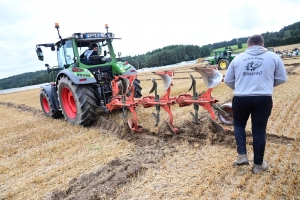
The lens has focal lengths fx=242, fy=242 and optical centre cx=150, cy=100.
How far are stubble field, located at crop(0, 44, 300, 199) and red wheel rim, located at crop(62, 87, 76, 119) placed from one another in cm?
88

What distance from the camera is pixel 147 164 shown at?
3.44 meters

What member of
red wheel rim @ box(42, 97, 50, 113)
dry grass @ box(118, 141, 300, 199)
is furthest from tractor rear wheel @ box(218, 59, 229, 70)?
dry grass @ box(118, 141, 300, 199)

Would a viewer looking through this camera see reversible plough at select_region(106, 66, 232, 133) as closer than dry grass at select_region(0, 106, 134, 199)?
No

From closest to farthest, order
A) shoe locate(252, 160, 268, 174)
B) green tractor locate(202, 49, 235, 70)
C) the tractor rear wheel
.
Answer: shoe locate(252, 160, 268, 174)
the tractor rear wheel
green tractor locate(202, 49, 235, 70)

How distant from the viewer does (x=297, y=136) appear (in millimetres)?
3895

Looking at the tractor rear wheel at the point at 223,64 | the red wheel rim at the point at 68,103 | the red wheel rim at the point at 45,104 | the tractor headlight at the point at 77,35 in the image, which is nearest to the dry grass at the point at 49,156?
the red wheel rim at the point at 68,103

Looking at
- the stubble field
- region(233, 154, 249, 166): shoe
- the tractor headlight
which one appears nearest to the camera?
the stubble field

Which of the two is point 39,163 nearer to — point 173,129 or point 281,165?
point 173,129

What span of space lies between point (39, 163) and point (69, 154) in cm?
48

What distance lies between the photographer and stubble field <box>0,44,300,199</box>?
8.95 feet

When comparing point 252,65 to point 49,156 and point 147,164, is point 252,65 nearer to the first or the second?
point 147,164

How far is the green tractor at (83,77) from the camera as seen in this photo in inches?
→ 211

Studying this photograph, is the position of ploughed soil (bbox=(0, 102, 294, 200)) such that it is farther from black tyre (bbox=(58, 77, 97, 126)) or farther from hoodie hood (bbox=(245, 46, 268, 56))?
hoodie hood (bbox=(245, 46, 268, 56))

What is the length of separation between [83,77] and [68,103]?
1296 millimetres
